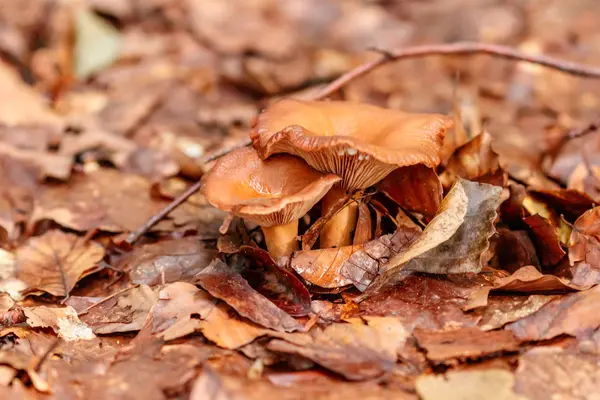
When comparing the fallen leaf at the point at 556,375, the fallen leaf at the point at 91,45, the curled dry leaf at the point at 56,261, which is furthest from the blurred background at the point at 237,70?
the fallen leaf at the point at 556,375

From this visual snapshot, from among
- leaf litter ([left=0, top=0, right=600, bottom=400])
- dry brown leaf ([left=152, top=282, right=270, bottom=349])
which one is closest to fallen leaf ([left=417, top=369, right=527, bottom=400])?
leaf litter ([left=0, top=0, right=600, bottom=400])

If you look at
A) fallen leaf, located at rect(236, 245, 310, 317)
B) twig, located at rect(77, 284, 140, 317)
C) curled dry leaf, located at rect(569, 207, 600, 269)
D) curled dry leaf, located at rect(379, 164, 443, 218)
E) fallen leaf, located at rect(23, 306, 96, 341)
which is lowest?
twig, located at rect(77, 284, 140, 317)

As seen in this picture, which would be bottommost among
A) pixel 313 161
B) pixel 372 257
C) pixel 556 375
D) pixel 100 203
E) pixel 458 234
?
pixel 100 203

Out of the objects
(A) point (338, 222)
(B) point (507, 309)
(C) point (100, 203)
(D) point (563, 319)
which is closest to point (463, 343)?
(B) point (507, 309)

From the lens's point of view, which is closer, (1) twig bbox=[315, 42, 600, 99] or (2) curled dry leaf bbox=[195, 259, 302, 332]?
(2) curled dry leaf bbox=[195, 259, 302, 332]

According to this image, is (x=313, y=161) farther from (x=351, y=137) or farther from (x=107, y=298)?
(x=107, y=298)

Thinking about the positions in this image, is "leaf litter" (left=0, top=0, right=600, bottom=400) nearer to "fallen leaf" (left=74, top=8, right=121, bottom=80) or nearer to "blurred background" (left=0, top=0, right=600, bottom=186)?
"blurred background" (left=0, top=0, right=600, bottom=186)
